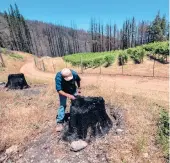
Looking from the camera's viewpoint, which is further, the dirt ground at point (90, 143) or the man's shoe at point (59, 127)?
the man's shoe at point (59, 127)

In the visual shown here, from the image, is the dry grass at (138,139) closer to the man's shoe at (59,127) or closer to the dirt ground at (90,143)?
the dirt ground at (90,143)

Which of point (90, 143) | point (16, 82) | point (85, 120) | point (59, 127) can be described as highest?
point (16, 82)

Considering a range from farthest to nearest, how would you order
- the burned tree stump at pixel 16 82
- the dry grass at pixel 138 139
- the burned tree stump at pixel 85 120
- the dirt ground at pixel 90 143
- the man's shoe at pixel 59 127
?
the burned tree stump at pixel 16 82 → the man's shoe at pixel 59 127 → the burned tree stump at pixel 85 120 → the dirt ground at pixel 90 143 → the dry grass at pixel 138 139

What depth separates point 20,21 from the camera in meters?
66.4

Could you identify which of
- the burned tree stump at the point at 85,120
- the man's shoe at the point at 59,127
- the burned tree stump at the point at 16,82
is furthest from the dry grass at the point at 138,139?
the burned tree stump at the point at 16,82

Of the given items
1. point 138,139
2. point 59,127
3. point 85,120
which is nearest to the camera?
point 138,139

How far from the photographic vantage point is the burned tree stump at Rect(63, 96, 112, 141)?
5.59m

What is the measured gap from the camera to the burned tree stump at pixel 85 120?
5.59 m

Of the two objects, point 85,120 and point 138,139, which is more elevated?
point 85,120

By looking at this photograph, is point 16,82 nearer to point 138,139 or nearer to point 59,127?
point 59,127

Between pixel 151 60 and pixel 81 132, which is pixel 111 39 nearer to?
pixel 151 60

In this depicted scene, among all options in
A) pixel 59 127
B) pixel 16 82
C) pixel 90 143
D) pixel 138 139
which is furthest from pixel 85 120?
pixel 16 82

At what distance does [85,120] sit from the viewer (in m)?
5.62

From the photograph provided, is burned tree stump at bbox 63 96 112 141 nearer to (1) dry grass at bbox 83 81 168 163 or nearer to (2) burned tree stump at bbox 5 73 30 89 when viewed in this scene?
(1) dry grass at bbox 83 81 168 163
